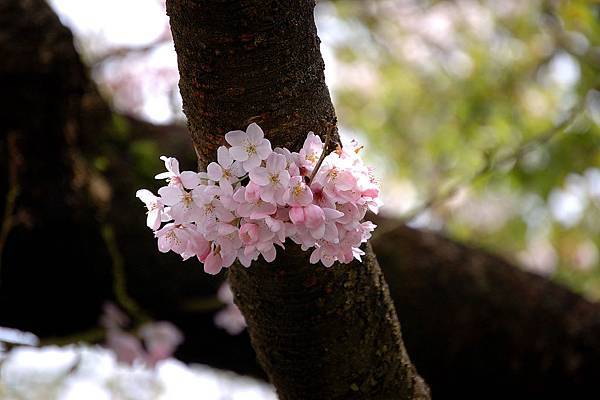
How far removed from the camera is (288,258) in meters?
0.99

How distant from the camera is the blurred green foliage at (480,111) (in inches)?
110

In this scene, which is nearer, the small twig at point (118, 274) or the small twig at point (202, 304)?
the small twig at point (118, 274)

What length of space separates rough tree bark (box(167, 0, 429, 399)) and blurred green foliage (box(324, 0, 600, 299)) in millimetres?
1725

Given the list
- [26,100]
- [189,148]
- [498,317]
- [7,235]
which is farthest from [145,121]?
[498,317]

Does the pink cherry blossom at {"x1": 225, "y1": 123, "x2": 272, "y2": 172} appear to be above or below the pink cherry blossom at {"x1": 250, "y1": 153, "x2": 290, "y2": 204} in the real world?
above

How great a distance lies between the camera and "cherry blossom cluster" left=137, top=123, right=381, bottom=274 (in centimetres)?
84

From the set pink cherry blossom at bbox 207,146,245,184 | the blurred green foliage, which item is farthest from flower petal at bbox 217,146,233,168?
the blurred green foliage

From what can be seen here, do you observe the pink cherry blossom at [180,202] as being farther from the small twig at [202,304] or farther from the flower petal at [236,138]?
the small twig at [202,304]

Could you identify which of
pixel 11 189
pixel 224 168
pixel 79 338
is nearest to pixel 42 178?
pixel 11 189

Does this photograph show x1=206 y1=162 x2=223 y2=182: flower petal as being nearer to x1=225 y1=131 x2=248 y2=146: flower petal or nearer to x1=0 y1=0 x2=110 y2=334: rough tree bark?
x1=225 y1=131 x2=248 y2=146: flower petal

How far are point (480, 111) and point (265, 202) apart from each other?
2.71 metres

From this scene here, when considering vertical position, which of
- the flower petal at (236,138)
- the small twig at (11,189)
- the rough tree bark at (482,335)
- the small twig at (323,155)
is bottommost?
the small twig at (323,155)

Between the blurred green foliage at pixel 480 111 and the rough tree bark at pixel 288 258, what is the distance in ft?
5.66

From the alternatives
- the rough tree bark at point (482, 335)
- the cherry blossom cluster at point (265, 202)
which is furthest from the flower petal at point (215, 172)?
the rough tree bark at point (482, 335)
